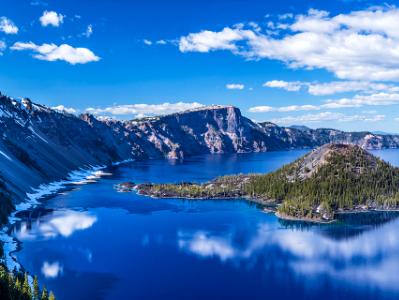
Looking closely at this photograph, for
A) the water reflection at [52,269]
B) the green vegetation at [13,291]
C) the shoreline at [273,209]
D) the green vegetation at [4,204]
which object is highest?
the green vegetation at [4,204]

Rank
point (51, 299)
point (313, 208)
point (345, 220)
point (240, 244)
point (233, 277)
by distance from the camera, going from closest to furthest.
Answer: point (51, 299)
point (233, 277)
point (240, 244)
point (345, 220)
point (313, 208)

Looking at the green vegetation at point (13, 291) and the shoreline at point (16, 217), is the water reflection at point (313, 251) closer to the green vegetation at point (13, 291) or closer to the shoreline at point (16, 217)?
the shoreline at point (16, 217)

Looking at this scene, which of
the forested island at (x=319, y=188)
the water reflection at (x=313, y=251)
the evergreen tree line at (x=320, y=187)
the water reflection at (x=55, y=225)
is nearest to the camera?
the water reflection at (x=313, y=251)

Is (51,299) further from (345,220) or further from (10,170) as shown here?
(10,170)

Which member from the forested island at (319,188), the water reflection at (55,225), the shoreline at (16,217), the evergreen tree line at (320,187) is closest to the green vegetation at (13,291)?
the shoreline at (16,217)

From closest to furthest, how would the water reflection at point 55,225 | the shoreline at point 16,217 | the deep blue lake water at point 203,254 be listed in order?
the deep blue lake water at point 203,254
the shoreline at point 16,217
the water reflection at point 55,225

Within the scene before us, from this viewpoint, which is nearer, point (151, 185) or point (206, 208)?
point (206, 208)

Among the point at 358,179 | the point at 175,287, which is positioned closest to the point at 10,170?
the point at 175,287
